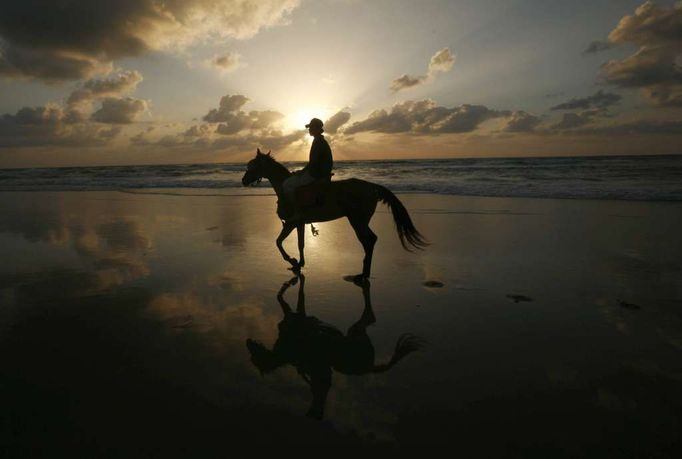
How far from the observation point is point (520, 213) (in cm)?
1263

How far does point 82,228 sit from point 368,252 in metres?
8.54

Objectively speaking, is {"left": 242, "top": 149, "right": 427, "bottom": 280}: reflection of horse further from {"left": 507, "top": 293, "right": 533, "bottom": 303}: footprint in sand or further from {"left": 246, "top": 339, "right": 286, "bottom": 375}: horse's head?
{"left": 246, "top": 339, "right": 286, "bottom": 375}: horse's head

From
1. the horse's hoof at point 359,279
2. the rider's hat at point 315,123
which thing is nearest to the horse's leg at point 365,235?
the horse's hoof at point 359,279

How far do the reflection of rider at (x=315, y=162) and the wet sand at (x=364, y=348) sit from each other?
1.55 meters

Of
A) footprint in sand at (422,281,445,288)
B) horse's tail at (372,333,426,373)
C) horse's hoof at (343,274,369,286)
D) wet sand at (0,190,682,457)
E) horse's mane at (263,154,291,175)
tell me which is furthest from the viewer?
horse's mane at (263,154,291,175)

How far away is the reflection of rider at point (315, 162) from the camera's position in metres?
6.50

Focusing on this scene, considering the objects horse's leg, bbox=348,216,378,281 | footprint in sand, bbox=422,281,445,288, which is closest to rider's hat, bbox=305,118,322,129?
horse's leg, bbox=348,216,378,281

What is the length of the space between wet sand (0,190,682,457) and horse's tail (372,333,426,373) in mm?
87

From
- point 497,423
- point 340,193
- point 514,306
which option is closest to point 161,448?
point 497,423

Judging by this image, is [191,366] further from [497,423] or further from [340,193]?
[340,193]

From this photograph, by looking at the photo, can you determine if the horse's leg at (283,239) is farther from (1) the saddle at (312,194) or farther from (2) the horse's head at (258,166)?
(2) the horse's head at (258,166)

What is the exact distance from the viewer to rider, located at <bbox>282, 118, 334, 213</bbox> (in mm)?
6500

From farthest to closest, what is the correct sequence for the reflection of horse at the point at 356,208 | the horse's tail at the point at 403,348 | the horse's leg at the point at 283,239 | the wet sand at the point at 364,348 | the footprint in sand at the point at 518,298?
the horse's leg at the point at 283,239
the reflection of horse at the point at 356,208
the footprint in sand at the point at 518,298
the horse's tail at the point at 403,348
the wet sand at the point at 364,348

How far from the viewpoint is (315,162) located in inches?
256
